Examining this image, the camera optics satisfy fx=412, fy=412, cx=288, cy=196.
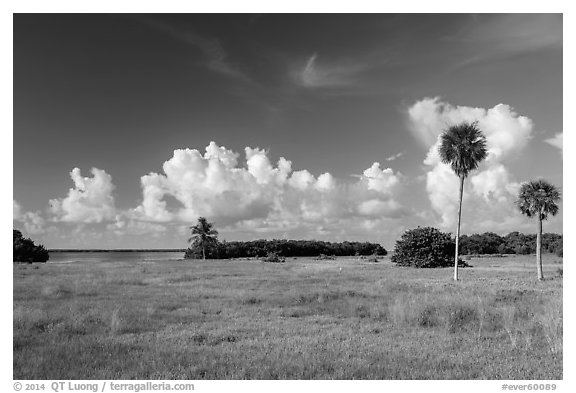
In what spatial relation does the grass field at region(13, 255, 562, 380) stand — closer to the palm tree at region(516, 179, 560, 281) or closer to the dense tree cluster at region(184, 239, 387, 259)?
the palm tree at region(516, 179, 560, 281)

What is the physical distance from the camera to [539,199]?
3969 cm

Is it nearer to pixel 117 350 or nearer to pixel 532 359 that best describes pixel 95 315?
pixel 117 350

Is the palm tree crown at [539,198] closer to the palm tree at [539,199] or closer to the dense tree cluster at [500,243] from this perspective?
the palm tree at [539,199]

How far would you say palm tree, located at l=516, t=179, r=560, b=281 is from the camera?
39.6 meters

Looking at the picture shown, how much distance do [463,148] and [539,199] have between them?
10.1 meters

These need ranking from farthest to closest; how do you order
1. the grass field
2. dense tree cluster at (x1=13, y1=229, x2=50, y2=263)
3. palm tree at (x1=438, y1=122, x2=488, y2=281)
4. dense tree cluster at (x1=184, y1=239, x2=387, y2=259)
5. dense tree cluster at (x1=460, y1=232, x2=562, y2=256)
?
1. dense tree cluster at (x1=460, y1=232, x2=562, y2=256)
2. dense tree cluster at (x1=184, y1=239, x2=387, y2=259)
3. dense tree cluster at (x1=13, y1=229, x2=50, y2=263)
4. palm tree at (x1=438, y1=122, x2=488, y2=281)
5. the grass field

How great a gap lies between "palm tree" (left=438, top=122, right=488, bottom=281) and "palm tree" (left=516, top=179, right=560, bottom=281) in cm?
764

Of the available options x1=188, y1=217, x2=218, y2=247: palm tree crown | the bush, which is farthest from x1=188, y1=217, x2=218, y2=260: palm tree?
the bush

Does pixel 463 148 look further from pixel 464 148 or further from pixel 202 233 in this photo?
pixel 202 233

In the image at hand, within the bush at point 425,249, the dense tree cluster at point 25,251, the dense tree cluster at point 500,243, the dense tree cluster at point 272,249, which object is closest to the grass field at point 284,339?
the bush at point 425,249

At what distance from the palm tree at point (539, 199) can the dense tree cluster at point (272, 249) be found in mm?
58951

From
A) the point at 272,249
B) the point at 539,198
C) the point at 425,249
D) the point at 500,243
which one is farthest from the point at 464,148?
the point at 500,243

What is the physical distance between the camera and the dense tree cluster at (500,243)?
356ft
